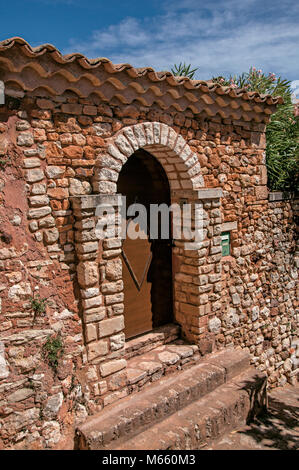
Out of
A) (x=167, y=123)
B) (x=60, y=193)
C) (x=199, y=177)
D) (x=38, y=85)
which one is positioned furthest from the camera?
(x=199, y=177)

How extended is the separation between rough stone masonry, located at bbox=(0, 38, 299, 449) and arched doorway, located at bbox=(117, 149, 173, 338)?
0.17 meters

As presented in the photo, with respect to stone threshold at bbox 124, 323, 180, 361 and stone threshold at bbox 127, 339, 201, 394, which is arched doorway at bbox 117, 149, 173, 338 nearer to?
stone threshold at bbox 124, 323, 180, 361

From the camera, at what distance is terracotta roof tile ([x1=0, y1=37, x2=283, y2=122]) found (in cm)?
318

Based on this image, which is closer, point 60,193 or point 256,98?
point 60,193

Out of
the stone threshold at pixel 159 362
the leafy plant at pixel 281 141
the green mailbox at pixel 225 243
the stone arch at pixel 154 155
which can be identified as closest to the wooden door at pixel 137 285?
the stone threshold at pixel 159 362

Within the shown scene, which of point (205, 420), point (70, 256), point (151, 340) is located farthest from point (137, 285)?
point (205, 420)

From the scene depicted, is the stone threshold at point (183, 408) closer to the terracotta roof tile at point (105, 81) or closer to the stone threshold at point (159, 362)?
the stone threshold at point (159, 362)

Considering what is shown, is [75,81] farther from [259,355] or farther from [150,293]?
[259,355]

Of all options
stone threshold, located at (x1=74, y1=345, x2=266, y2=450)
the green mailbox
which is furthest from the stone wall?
the green mailbox

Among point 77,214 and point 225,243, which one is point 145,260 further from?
point 77,214

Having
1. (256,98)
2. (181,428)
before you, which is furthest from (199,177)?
(181,428)

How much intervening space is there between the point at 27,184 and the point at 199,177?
7.74 ft

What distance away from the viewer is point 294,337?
705 cm

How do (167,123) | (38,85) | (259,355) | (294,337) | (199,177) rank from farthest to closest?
(294,337) → (259,355) → (199,177) → (167,123) → (38,85)
